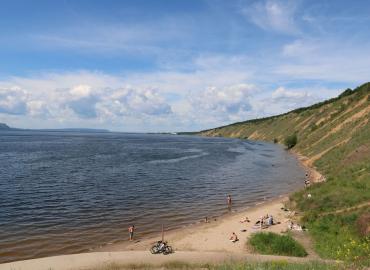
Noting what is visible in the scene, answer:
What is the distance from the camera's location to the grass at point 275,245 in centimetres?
2594

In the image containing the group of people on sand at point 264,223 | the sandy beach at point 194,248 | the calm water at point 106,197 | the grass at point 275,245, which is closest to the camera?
the sandy beach at point 194,248

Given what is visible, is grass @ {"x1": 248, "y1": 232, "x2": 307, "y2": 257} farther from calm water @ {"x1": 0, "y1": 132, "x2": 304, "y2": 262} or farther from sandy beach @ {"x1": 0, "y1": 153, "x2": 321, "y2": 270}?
calm water @ {"x1": 0, "y1": 132, "x2": 304, "y2": 262}

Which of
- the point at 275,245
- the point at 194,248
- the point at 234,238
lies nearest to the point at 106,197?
the point at 194,248

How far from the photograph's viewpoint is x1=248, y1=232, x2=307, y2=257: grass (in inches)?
1021

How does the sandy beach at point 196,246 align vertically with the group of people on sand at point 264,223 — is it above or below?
below

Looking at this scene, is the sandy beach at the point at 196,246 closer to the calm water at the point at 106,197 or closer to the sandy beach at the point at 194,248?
the sandy beach at the point at 194,248

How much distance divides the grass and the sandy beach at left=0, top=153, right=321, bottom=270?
680 mm

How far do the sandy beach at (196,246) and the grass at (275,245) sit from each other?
680mm

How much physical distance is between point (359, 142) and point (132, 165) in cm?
4452

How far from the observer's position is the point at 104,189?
5300 centimetres

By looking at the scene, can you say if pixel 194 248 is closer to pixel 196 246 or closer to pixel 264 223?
pixel 196 246

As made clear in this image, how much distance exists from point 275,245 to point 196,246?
622cm

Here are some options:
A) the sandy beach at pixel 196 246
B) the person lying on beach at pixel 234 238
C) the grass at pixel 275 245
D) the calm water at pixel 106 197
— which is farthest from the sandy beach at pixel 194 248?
the calm water at pixel 106 197

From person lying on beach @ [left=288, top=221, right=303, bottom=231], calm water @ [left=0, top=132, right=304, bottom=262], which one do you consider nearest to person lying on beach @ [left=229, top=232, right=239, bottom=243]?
person lying on beach @ [left=288, top=221, right=303, bottom=231]
